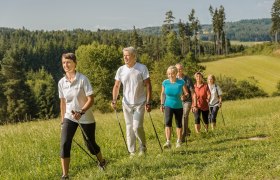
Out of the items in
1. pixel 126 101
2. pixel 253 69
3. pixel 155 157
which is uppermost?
pixel 126 101

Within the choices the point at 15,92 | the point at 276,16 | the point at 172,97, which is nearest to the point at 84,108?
the point at 172,97

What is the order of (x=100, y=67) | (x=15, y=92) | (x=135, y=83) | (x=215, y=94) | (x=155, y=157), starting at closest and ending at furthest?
(x=155, y=157) → (x=135, y=83) → (x=215, y=94) → (x=15, y=92) → (x=100, y=67)

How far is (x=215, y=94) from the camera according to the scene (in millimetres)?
14016

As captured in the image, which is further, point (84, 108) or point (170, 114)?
point (170, 114)

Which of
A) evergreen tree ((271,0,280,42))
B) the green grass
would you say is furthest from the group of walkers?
evergreen tree ((271,0,280,42))

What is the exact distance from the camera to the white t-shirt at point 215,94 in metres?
14.0

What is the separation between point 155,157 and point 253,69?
74.8 meters

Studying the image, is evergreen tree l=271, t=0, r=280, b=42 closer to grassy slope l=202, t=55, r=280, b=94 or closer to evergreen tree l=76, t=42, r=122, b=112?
grassy slope l=202, t=55, r=280, b=94

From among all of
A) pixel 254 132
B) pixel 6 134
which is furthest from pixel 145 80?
pixel 6 134

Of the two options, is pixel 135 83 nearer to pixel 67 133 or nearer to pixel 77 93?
pixel 77 93

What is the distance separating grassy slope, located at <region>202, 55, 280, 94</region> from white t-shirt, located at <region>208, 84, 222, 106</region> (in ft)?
179

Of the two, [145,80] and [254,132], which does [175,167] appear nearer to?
[145,80]

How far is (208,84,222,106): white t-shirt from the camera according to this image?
551 inches

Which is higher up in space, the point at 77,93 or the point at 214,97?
the point at 77,93
